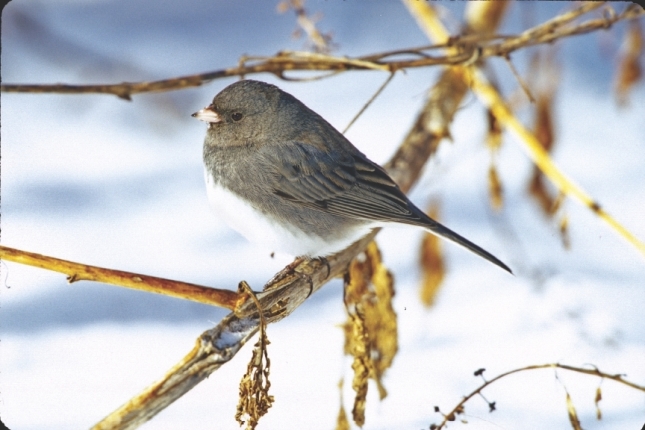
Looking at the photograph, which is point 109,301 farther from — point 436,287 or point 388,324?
point 436,287

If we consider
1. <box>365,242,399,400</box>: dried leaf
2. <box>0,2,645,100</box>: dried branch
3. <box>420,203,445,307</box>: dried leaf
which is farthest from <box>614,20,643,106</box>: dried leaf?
<box>365,242,399,400</box>: dried leaf

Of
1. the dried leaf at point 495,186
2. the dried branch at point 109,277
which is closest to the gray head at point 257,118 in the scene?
the dried branch at point 109,277

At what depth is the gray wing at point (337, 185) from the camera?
5.85 ft

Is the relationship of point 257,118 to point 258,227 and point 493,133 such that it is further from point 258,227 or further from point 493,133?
point 493,133

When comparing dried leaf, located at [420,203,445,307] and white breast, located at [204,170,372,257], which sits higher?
dried leaf, located at [420,203,445,307]

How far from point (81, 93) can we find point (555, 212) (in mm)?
1738

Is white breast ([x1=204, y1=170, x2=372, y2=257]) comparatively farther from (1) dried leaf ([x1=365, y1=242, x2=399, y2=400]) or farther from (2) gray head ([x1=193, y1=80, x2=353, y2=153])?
(1) dried leaf ([x1=365, y1=242, x2=399, y2=400])

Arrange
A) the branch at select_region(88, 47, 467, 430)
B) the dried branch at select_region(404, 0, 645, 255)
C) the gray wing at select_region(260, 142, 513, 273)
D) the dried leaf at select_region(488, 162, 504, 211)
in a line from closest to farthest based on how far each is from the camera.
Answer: the branch at select_region(88, 47, 467, 430)
the gray wing at select_region(260, 142, 513, 273)
the dried branch at select_region(404, 0, 645, 255)
the dried leaf at select_region(488, 162, 504, 211)

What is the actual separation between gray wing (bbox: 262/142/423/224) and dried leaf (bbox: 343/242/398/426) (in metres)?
0.23

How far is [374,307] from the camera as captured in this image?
1.92 metres

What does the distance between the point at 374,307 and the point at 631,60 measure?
151cm

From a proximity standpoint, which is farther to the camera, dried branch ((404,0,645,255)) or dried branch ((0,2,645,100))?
dried branch ((404,0,645,255))

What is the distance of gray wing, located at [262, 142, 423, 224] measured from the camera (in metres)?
1.78

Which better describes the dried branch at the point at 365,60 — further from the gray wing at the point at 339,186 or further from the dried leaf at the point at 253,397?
the dried leaf at the point at 253,397
